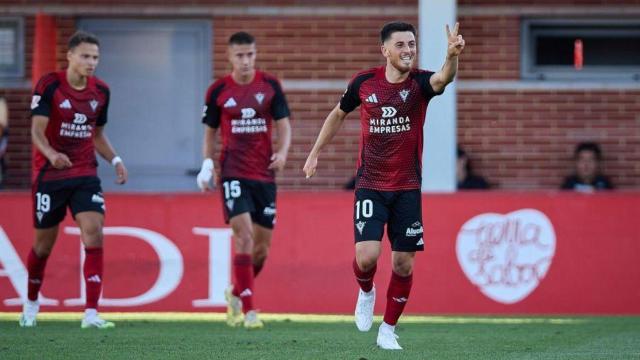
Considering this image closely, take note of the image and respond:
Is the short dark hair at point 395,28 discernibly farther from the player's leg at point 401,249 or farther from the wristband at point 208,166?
the wristband at point 208,166

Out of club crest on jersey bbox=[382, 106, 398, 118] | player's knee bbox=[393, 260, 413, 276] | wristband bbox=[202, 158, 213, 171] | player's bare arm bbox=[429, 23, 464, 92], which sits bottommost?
player's knee bbox=[393, 260, 413, 276]

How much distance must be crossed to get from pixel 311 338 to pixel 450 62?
273 centimetres

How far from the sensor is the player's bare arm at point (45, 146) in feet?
34.2

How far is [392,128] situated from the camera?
8844 millimetres

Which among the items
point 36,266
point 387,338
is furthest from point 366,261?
point 36,266

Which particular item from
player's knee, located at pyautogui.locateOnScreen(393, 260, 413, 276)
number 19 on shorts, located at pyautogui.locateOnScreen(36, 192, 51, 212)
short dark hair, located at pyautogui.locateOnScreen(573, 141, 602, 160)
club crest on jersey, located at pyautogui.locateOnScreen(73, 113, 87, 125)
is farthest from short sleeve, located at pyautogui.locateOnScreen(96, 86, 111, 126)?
short dark hair, located at pyautogui.locateOnScreen(573, 141, 602, 160)

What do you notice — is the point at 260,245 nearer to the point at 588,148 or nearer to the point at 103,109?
the point at 103,109

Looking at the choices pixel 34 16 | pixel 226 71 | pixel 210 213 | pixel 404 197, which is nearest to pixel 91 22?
pixel 34 16

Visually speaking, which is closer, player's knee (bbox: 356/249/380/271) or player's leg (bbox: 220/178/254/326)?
player's knee (bbox: 356/249/380/271)

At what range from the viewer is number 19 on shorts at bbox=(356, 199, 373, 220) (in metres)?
8.83

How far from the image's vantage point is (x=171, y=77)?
16.0 meters

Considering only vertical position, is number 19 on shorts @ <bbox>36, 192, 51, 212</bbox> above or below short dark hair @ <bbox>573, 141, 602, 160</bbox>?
below

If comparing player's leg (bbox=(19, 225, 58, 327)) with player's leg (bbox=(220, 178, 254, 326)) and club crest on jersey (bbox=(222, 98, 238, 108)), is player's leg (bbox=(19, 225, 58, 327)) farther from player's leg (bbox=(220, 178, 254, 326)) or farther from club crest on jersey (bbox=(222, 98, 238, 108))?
club crest on jersey (bbox=(222, 98, 238, 108))

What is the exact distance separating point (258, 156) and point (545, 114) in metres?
5.67
